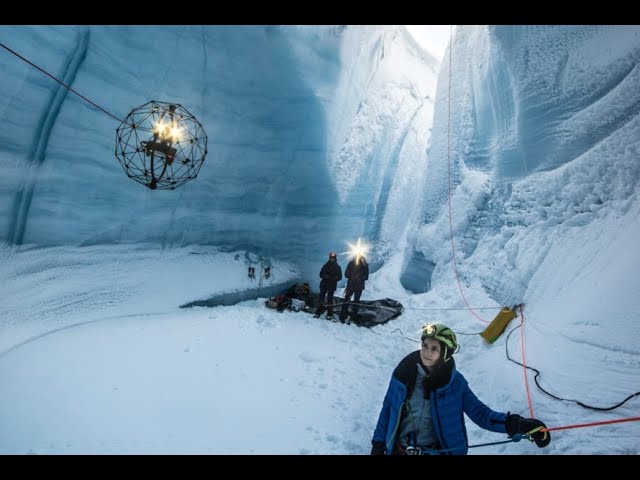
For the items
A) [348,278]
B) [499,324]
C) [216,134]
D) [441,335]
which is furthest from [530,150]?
[216,134]

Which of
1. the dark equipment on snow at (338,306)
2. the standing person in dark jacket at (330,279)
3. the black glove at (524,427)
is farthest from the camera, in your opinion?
the standing person in dark jacket at (330,279)

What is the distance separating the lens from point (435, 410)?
181 centimetres

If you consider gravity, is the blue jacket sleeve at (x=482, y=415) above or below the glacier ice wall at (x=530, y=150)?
below

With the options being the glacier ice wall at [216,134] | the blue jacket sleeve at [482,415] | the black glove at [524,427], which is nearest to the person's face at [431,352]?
the blue jacket sleeve at [482,415]

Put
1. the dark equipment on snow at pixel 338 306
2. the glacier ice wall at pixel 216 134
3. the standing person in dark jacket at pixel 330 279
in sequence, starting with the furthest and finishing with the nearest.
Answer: the standing person in dark jacket at pixel 330 279 → the dark equipment on snow at pixel 338 306 → the glacier ice wall at pixel 216 134

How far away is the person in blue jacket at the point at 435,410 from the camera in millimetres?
1798

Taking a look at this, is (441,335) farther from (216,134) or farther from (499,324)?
(216,134)

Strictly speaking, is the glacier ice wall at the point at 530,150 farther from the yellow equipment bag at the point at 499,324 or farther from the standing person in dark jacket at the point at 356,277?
the standing person in dark jacket at the point at 356,277

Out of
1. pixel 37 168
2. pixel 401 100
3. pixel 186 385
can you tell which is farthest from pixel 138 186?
pixel 401 100

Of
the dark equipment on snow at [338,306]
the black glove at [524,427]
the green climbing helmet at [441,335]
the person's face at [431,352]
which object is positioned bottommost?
the dark equipment on snow at [338,306]

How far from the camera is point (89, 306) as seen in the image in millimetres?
4781

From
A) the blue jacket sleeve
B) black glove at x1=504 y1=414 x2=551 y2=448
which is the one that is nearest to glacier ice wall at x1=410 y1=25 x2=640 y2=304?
black glove at x1=504 y1=414 x2=551 y2=448

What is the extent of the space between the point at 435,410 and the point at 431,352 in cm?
31

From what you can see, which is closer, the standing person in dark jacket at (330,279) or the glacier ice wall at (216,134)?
the glacier ice wall at (216,134)
